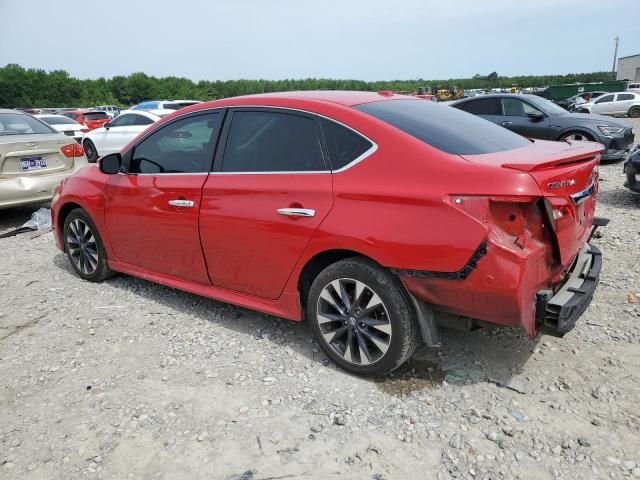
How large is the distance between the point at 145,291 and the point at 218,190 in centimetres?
166

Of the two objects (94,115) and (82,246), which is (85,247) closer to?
(82,246)

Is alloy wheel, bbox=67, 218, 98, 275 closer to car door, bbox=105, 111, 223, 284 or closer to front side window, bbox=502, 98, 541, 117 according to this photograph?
car door, bbox=105, 111, 223, 284

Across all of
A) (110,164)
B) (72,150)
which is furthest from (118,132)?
(110,164)

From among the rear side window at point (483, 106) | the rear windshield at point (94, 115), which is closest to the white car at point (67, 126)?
the rear windshield at point (94, 115)

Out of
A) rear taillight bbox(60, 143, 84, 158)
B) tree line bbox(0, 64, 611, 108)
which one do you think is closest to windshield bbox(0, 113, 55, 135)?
A: rear taillight bbox(60, 143, 84, 158)

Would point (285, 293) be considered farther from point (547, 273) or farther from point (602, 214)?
point (602, 214)

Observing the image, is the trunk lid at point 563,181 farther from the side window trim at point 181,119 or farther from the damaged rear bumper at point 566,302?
the side window trim at point 181,119

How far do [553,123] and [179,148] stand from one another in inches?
345

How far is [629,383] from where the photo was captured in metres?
2.92

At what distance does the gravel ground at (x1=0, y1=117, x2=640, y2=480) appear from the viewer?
2.43m

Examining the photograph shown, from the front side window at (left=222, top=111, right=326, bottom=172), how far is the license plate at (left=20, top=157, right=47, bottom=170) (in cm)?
460

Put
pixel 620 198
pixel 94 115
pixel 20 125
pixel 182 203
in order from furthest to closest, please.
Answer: pixel 94 115 < pixel 620 198 < pixel 20 125 < pixel 182 203

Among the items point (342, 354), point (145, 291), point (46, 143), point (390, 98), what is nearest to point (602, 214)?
point (390, 98)

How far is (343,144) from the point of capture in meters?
3.01
